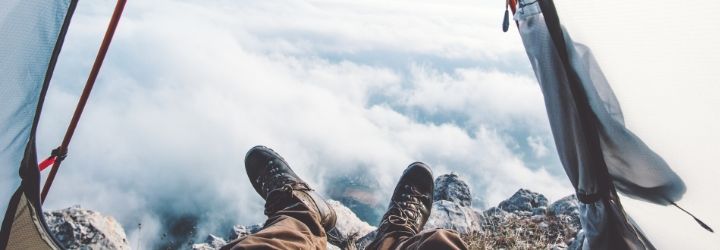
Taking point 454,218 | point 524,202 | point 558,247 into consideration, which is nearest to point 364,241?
point 454,218

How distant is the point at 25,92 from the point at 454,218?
3.75 meters

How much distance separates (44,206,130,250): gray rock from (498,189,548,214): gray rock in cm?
477

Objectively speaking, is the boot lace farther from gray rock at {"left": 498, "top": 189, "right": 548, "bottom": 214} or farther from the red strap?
gray rock at {"left": 498, "top": 189, "right": 548, "bottom": 214}

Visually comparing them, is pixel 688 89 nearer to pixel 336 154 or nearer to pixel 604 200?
pixel 604 200

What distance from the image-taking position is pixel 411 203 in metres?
2.79

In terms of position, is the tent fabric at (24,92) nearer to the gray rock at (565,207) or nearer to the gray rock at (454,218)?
the gray rock at (454,218)

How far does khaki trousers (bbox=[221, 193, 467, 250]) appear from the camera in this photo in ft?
5.61

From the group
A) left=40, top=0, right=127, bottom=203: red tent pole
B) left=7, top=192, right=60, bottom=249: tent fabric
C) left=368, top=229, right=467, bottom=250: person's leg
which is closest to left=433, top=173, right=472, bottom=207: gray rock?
left=368, top=229, right=467, bottom=250: person's leg

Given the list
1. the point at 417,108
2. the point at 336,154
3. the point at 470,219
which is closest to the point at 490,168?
the point at 417,108

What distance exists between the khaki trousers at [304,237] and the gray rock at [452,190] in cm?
296

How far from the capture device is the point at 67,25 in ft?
4.94

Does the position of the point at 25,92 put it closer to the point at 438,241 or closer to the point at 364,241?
the point at 438,241

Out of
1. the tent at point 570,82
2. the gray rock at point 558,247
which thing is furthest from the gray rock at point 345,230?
the tent at point 570,82

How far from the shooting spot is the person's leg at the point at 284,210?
186 cm
